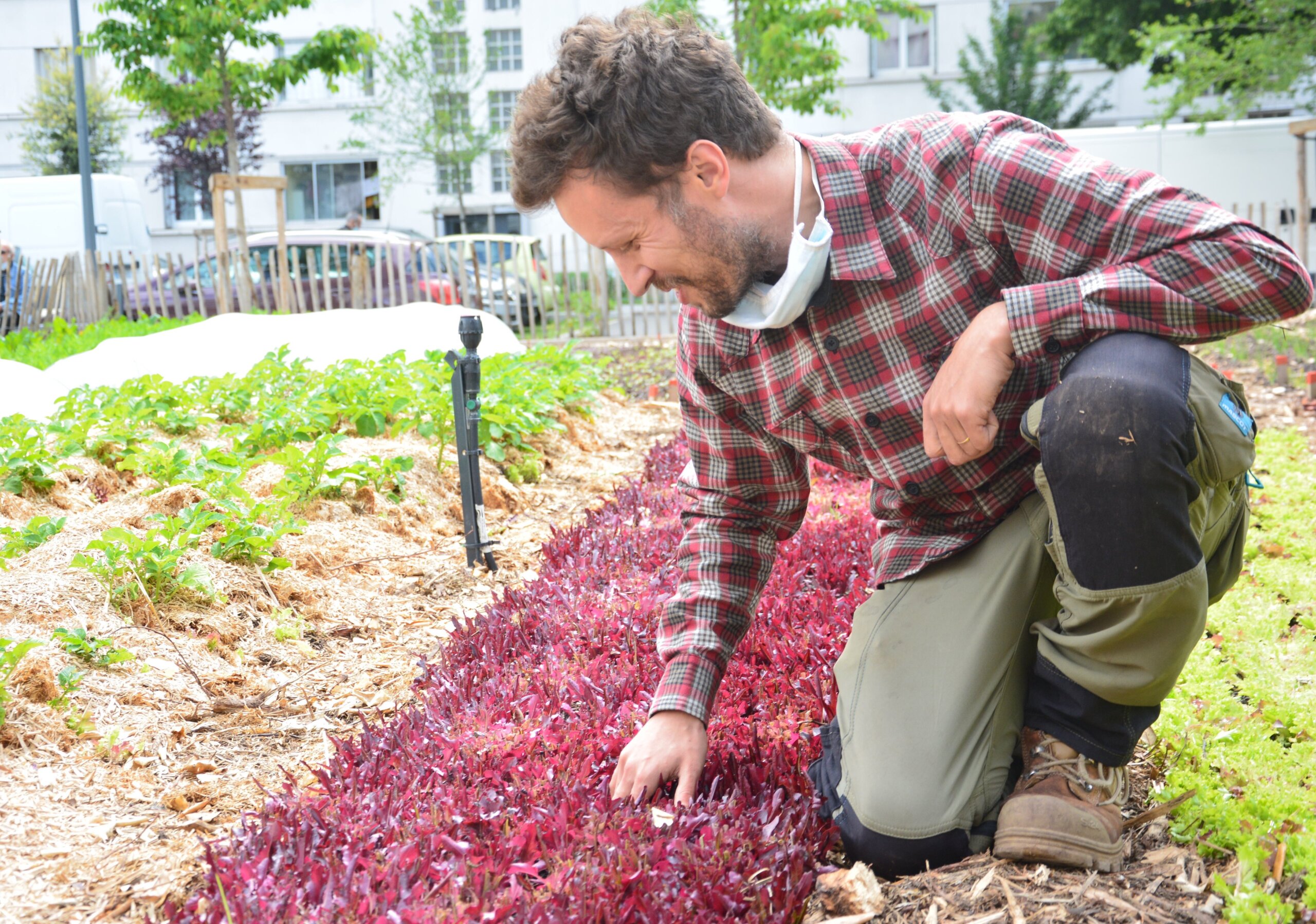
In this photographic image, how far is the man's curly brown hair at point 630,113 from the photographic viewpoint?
→ 2.17 m

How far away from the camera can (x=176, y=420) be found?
5465mm

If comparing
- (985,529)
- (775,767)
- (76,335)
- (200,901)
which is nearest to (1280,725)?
(985,529)

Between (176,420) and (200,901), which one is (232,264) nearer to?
(176,420)

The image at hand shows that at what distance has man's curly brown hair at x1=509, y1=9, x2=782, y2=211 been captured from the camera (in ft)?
7.13

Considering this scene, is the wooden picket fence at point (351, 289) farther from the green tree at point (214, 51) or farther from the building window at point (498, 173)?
the building window at point (498, 173)

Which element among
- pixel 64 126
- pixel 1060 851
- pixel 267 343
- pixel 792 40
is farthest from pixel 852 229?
pixel 64 126

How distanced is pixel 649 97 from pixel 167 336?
770 centimetres

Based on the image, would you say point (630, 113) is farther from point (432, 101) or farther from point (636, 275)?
point (432, 101)

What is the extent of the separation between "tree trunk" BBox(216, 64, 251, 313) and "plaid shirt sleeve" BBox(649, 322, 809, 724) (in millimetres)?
12452

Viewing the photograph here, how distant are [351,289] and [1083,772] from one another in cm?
1404

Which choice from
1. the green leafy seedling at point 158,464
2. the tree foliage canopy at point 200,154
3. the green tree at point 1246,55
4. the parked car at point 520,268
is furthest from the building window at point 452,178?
the green leafy seedling at point 158,464

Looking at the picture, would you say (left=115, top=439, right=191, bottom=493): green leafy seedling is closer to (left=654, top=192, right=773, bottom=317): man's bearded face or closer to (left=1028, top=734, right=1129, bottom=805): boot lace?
(left=654, top=192, right=773, bottom=317): man's bearded face

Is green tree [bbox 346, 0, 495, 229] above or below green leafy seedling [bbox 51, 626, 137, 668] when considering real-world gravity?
above

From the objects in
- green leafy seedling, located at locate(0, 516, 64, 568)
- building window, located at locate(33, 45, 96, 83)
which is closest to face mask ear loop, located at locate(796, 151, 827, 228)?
green leafy seedling, located at locate(0, 516, 64, 568)
